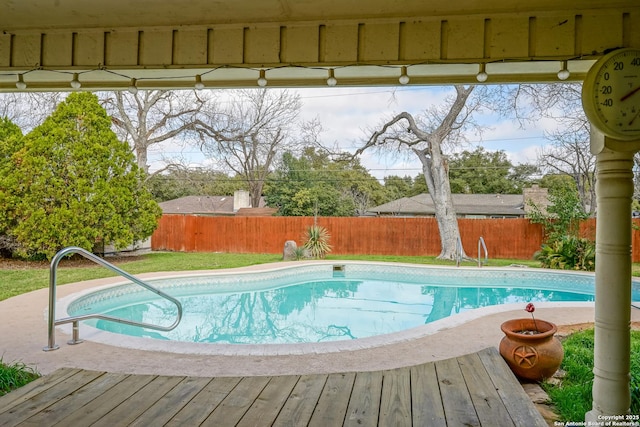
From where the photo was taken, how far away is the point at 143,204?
11648 mm

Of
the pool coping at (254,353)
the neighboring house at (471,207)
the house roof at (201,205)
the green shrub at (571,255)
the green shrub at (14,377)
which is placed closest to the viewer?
the green shrub at (14,377)

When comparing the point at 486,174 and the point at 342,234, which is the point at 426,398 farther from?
the point at 486,174

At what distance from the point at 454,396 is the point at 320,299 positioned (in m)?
6.27

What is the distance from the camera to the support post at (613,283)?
6.92 feet

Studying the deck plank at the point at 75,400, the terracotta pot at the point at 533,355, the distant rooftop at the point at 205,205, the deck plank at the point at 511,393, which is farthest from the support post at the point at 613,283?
the distant rooftop at the point at 205,205

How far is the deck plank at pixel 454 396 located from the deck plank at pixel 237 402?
1.06 m

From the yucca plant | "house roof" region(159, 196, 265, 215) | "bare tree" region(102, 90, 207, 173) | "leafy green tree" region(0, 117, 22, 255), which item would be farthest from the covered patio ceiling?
"house roof" region(159, 196, 265, 215)

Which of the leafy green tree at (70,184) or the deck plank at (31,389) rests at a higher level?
the leafy green tree at (70,184)

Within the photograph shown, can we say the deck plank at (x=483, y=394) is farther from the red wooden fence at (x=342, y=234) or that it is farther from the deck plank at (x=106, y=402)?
the red wooden fence at (x=342, y=234)

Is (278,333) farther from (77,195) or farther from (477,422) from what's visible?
(77,195)

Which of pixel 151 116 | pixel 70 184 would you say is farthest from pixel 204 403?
pixel 151 116

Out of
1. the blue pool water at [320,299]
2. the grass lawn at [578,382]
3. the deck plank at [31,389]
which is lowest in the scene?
the blue pool water at [320,299]

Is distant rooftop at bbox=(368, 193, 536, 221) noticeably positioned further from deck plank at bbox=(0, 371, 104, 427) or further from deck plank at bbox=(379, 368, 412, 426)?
deck plank at bbox=(0, 371, 104, 427)

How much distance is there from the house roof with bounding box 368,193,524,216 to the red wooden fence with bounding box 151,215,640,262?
9.17 meters
